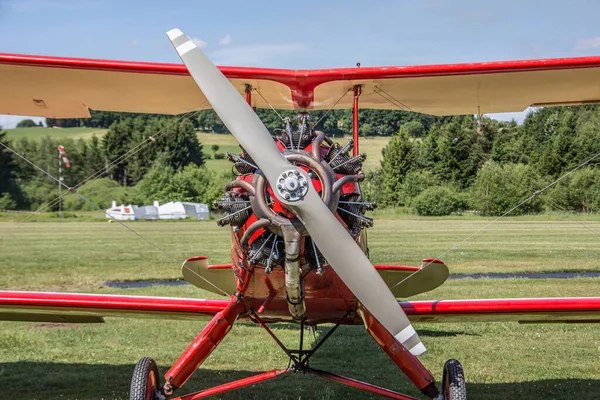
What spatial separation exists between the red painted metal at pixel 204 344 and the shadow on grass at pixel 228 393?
104cm

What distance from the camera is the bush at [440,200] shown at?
51.2 ft

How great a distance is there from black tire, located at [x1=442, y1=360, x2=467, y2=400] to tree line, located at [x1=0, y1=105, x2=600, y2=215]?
5.47 ft

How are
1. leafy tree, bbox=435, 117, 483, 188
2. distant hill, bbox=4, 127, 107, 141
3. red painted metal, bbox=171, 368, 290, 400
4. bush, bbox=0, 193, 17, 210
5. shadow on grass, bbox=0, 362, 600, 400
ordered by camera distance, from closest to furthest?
red painted metal, bbox=171, 368, 290, 400 < shadow on grass, bbox=0, 362, 600, 400 < leafy tree, bbox=435, 117, 483, 188 < bush, bbox=0, 193, 17, 210 < distant hill, bbox=4, 127, 107, 141

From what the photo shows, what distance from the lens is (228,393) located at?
620 centimetres

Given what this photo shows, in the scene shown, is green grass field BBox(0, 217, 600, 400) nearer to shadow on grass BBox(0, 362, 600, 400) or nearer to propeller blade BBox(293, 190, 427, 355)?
shadow on grass BBox(0, 362, 600, 400)

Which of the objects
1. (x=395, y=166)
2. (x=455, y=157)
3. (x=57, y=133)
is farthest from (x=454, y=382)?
(x=57, y=133)

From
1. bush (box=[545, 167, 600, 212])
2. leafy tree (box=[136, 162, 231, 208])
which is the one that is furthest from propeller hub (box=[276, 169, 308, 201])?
leafy tree (box=[136, 162, 231, 208])

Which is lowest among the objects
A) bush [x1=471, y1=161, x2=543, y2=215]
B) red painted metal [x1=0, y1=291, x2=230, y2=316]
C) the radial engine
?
red painted metal [x1=0, y1=291, x2=230, y2=316]

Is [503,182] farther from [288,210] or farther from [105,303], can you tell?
[288,210]

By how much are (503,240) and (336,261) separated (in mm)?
22623

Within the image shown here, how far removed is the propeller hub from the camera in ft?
12.1

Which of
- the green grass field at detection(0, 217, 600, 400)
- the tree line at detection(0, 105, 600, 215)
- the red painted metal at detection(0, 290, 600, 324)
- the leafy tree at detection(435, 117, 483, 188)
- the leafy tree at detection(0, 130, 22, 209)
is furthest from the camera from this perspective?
the leafy tree at detection(0, 130, 22, 209)

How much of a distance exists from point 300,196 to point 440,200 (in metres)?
12.5

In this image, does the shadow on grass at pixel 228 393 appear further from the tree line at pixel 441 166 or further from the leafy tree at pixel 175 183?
the leafy tree at pixel 175 183
